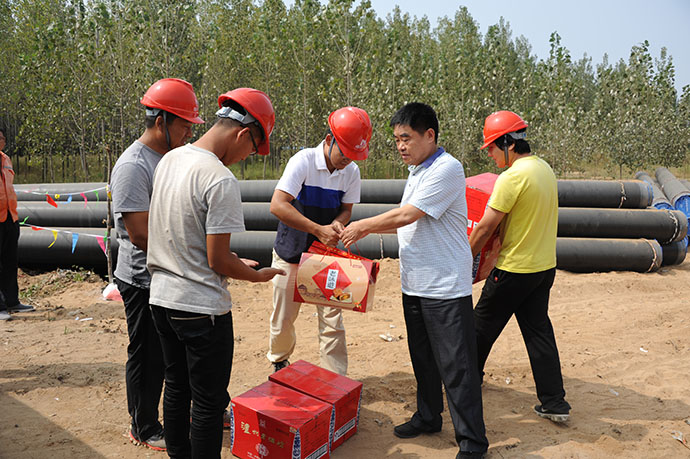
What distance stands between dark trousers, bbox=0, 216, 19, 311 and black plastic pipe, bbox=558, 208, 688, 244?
25.4 ft

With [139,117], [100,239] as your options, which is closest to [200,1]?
[139,117]

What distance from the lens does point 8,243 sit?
603cm

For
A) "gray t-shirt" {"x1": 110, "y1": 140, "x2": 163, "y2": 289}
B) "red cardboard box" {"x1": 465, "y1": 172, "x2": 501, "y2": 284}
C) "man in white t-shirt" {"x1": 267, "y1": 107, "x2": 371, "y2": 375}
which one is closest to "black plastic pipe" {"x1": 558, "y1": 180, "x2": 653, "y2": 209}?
"red cardboard box" {"x1": 465, "y1": 172, "x2": 501, "y2": 284}

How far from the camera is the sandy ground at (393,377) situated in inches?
130

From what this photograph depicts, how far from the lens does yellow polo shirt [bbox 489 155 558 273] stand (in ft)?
10.9

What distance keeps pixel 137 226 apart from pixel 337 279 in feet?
3.90

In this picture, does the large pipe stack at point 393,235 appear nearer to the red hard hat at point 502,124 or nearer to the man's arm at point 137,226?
the red hard hat at point 502,124

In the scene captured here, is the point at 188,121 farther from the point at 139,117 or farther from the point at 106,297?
the point at 139,117

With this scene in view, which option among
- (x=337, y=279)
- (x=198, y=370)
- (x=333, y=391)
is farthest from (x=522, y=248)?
(x=198, y=370)

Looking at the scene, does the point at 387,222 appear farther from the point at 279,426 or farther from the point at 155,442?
the point at 155,442

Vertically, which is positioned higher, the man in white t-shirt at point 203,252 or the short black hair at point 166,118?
the short black hair at point 166,118

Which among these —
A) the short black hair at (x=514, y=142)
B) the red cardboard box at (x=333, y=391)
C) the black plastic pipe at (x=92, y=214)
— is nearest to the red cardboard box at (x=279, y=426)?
the red cardboard box at (x=333, y=391)

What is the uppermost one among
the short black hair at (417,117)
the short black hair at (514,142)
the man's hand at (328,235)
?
the short black hair at (417,117)

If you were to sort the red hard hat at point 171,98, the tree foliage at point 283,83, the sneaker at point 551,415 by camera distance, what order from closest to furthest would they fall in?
the red hard hat at point 171,98, the sneaker at point 551,415, the tree foliage at point 283,83
